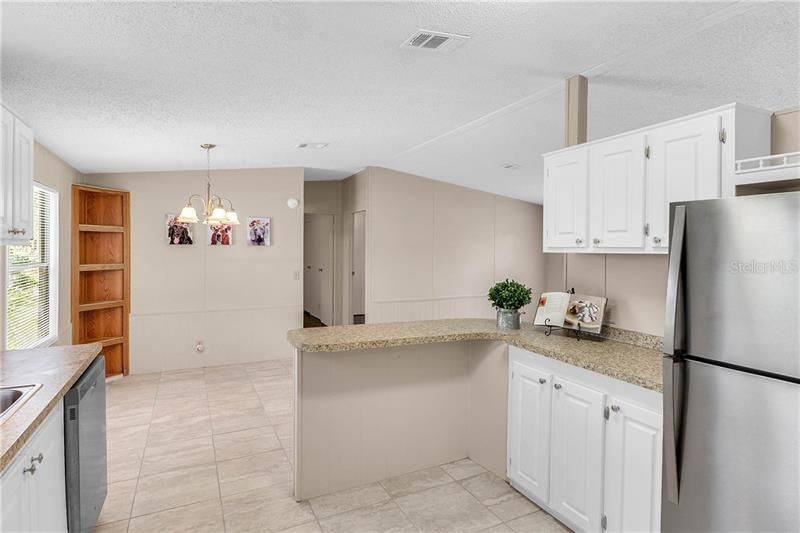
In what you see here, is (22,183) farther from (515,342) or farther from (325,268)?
(325,268)

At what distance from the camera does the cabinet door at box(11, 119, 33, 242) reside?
96.6 inches

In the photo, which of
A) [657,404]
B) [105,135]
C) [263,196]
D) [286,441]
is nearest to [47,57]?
[105,135]

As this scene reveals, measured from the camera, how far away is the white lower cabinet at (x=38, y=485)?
149 centimetres

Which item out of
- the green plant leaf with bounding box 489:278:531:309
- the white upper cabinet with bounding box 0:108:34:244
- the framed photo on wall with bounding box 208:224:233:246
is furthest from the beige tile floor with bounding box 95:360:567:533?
the framed photo on wall with bounding box 208:224:233:246

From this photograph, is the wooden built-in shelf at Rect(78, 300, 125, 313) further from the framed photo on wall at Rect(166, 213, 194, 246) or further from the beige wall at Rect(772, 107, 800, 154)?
the beige wall at Rect(772, 107, 800, 154)

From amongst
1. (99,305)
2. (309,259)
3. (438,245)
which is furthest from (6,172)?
(309,259)

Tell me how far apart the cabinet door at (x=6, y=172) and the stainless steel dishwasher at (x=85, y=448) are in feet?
2.69

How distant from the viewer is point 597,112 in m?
3.88

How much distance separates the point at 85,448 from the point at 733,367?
2791mm

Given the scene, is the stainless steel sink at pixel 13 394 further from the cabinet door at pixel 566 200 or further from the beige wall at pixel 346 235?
the beige wall at pixel 346 235

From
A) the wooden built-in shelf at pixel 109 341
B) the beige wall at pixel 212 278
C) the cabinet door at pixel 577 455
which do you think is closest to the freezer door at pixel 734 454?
the cabinet door at pixel 577 455

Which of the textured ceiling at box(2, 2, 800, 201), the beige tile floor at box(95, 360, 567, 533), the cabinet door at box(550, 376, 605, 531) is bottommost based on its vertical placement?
the beige tile floor at box(95, 360, 567, 533)

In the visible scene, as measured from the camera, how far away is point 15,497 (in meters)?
1.52

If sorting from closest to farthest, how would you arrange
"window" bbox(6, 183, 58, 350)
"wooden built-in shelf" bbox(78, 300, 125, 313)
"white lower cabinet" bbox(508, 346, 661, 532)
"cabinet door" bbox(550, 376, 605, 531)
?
"white lower cabinet" bbox(508, 346, 661, 532)
"cabinet door" bbox(550, 376, 605, 531)
"window" bbox(6, 183, 58, 350)
"wooden built-in shelf" bbox(78, 300, 125, 313)
